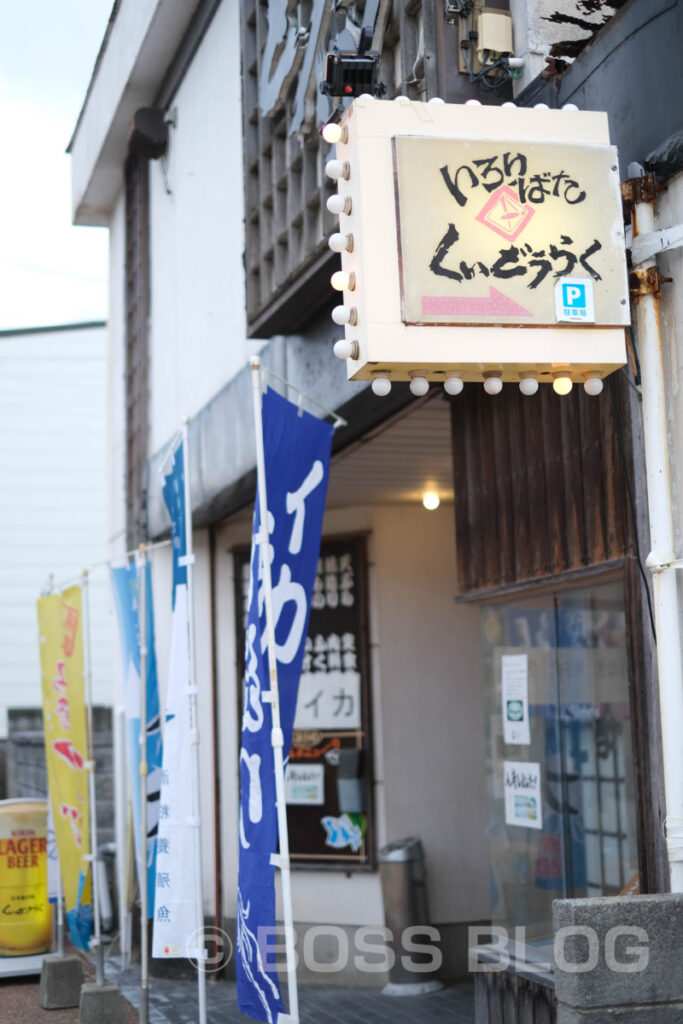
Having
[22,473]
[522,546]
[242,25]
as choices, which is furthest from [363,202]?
[22,473]

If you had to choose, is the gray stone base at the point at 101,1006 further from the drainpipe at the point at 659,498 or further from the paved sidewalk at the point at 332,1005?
the drainpipe at the point at 659,498

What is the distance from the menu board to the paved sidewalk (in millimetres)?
1300

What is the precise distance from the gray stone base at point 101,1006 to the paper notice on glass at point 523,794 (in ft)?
12.1

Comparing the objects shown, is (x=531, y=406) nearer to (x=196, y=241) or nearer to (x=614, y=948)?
(x=614, y=948)

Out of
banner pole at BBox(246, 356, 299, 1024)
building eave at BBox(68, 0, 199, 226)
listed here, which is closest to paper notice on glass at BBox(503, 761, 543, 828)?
banner pole at BBox(246, 356, 299, 1024)

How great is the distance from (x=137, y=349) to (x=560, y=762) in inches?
351

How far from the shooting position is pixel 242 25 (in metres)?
9.91

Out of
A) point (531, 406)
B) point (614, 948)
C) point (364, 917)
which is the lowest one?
point (364, 917)

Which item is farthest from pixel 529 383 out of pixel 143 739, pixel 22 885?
pixel 22 885

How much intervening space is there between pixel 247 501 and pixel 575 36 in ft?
19.0

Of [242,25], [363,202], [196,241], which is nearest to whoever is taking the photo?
[363,202]

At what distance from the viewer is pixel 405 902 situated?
11.5m

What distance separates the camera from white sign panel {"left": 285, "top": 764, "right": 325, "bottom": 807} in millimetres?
12391

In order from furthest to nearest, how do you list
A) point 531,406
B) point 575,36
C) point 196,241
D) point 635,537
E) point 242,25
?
point 196,241 → point 242,25 → point 531,406 → point 575,36 → point 635,537
